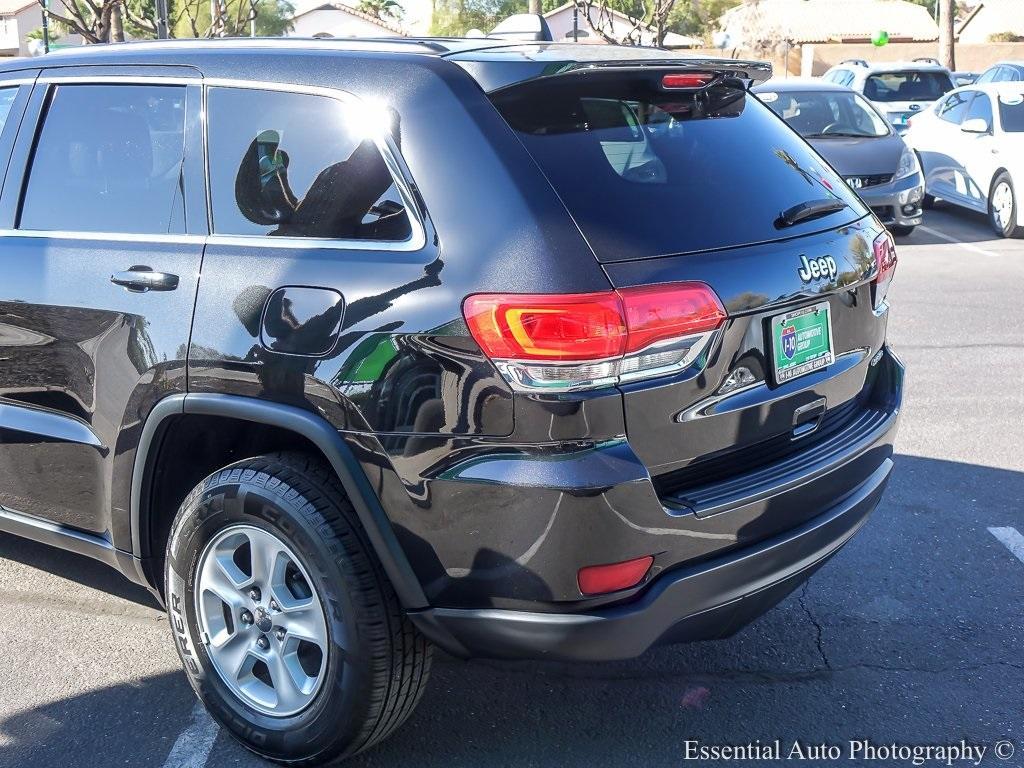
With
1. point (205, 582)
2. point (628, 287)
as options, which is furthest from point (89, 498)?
point (628, 287)

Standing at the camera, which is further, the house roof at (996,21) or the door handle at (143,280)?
the house roof at (996,21)

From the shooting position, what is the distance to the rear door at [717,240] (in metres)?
2.63

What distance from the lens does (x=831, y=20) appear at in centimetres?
6269

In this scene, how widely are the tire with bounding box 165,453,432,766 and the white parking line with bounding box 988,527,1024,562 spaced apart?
2534 mm

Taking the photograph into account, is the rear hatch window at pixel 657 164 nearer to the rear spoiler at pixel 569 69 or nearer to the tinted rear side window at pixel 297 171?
the rear spoiler at pixel 569 69

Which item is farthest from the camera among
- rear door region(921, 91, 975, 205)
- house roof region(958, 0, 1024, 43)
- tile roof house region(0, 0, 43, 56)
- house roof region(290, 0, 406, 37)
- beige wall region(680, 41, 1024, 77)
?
house roof region(290, 0, 406, 37)

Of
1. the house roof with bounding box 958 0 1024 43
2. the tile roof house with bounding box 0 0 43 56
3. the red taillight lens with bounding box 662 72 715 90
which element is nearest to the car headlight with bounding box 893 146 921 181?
the red taillight lens with bounding box 662 72 715 90

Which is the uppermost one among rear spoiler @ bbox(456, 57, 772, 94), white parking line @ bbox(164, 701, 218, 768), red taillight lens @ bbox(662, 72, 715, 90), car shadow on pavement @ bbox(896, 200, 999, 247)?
rear spoiler @ bbox(456, 57, 772, 94)

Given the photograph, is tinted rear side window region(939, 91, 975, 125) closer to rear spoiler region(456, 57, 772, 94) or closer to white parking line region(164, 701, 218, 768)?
rear spoiler region(456, 57, 772, 94)

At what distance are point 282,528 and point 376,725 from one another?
55cm

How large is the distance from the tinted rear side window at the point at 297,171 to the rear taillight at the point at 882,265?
1.44 m

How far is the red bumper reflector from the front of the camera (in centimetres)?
255

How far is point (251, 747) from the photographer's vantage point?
304 centimetres

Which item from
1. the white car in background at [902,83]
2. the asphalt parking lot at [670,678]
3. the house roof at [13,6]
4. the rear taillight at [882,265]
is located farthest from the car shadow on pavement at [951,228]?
the house roof at [13,6]
